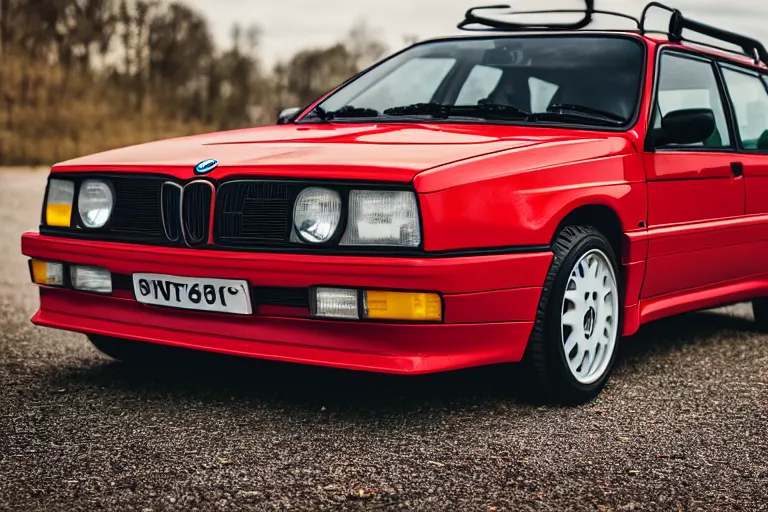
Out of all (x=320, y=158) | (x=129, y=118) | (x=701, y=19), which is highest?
(x=701, y=19)

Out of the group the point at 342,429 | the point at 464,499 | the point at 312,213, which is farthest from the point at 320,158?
the point at 464,499

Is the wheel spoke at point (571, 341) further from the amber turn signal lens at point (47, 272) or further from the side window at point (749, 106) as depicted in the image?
the side window at point (749, 106)

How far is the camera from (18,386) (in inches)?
161

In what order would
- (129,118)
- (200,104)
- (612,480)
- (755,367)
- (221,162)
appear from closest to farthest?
(612,480)
(221,162)
(755,367)
(129,118)
(200,104)

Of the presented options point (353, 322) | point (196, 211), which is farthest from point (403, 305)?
point (196, 211)

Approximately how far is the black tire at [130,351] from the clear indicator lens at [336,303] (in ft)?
4.57

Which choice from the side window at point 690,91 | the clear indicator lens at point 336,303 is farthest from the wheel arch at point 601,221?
the clear indicator lens at point 336,303

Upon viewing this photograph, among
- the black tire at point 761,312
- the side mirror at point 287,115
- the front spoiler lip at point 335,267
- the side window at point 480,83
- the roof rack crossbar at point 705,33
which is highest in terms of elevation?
the roof rack crossbar at point 705,33

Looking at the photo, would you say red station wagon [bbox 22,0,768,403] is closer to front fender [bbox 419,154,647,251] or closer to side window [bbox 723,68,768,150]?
front fender [bbox 419,154,647,251]

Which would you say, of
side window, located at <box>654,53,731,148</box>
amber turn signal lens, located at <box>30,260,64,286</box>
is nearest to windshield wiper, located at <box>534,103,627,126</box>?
side window, located at <box>654,53,731,148</box>

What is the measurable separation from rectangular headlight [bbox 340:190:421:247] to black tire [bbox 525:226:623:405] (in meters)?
0.67

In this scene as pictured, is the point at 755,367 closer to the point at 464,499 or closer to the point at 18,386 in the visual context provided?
the point at 464,499

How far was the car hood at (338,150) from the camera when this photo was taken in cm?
339

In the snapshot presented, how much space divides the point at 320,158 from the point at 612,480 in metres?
1.41
